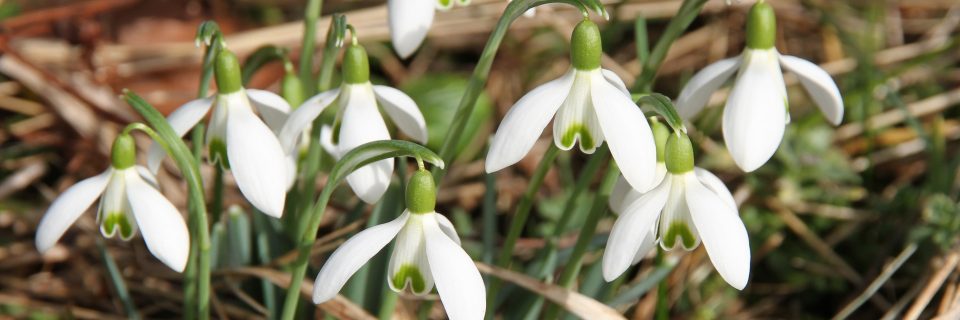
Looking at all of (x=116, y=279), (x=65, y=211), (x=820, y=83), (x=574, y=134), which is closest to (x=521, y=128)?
(x=574, y=134)

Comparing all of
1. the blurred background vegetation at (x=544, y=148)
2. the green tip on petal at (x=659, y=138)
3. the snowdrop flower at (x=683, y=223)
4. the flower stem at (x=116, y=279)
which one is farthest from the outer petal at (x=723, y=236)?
the flower stem at (x=116, y=279)

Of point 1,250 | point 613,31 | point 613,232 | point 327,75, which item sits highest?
point 327,75

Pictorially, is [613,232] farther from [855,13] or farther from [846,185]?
[855,13]

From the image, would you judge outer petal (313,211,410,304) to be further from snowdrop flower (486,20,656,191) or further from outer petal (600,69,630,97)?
outer petal (600,69,630,97)

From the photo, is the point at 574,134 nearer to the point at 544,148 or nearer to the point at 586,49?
the point at 586,49

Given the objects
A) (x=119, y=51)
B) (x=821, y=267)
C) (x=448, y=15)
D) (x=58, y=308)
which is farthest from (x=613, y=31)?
(x=58, y=308)

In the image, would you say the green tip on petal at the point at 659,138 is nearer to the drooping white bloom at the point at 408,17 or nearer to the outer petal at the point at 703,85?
the outer petal at the point at 703,85
